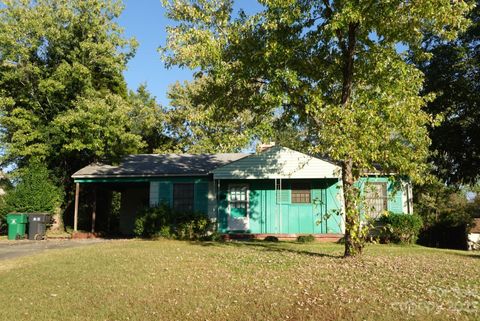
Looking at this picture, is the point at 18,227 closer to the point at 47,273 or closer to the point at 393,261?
the point at 47,273

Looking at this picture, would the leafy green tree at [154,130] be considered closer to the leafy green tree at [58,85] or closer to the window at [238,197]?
the leafy green tree at [58,85]

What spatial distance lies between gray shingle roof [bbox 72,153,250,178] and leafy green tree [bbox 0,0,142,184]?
954 mm

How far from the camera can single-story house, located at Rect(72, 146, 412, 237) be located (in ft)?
62.7

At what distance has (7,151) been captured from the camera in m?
21.0

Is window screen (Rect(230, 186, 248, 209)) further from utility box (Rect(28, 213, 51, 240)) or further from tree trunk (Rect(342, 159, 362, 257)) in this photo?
tree trunk (Rect(342, 159, 362, 257))

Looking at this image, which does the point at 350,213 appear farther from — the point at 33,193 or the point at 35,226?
the point at 33,193

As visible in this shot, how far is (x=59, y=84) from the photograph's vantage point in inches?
816

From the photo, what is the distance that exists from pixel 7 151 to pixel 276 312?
1904 centimetres

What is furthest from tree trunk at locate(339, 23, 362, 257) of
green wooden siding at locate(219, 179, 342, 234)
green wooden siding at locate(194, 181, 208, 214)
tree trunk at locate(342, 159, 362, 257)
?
green wooden siding at locate(194, 181, 208, 214)

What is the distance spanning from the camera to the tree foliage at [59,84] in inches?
819

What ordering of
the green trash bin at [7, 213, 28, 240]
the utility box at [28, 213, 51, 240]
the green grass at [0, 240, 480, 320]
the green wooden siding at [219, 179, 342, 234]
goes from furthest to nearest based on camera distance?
the green wooden siding at [219, 179, 342, 234]
the green trash bin at [7, 213, 28, 240]
the utility box at [28, 213, 51, 240]
the green grass at [0, 240, 480, 320]

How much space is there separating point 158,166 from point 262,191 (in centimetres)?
556

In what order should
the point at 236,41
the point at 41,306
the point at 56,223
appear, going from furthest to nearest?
the point at 56,223, the point at 236,41, the point at 41,306

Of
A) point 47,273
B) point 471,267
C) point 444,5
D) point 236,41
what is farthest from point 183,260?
point 444,5
